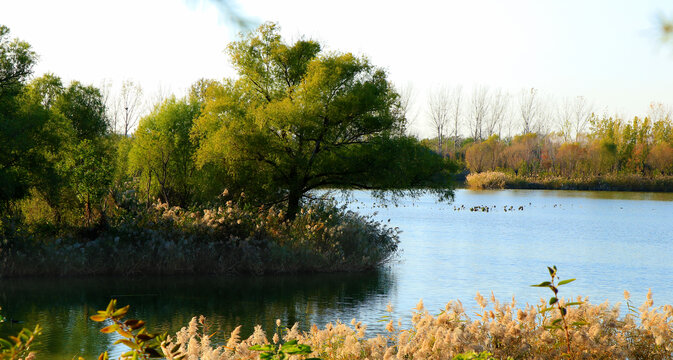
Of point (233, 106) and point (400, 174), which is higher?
point (233, 106)

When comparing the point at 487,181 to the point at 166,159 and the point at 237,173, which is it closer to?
the point at 166,159

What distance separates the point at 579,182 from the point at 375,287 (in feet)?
217

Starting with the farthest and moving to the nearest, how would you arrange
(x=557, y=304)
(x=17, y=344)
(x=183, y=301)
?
1. (x=183, y=301)
2. (x=557, y=304)
3. (x=17, y=344)

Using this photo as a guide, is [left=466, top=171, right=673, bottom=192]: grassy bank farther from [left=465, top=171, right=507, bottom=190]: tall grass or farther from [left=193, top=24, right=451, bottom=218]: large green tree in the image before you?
[left=193, top=24, right=451, bottom=218]: large green tree

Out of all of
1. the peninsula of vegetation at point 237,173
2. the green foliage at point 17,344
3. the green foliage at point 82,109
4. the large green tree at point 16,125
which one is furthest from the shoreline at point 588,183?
the green foliage at point 17,344

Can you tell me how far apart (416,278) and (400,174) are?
137 inches

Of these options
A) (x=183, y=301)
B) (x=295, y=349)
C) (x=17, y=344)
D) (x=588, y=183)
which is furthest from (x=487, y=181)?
(x=17, y=344)

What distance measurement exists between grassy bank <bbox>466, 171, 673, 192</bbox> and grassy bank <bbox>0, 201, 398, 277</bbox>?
57.6 metres

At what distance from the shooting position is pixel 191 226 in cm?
1970

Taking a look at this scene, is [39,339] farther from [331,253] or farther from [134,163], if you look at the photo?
[134,163]

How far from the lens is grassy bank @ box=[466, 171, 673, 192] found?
7650 centimetres

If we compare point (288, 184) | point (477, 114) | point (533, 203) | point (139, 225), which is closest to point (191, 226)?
point (139, 225)

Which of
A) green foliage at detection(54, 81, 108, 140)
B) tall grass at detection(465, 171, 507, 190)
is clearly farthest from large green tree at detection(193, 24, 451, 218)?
tall grass at detection(465, 171, 507, 190)

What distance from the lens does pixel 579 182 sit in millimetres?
78812
